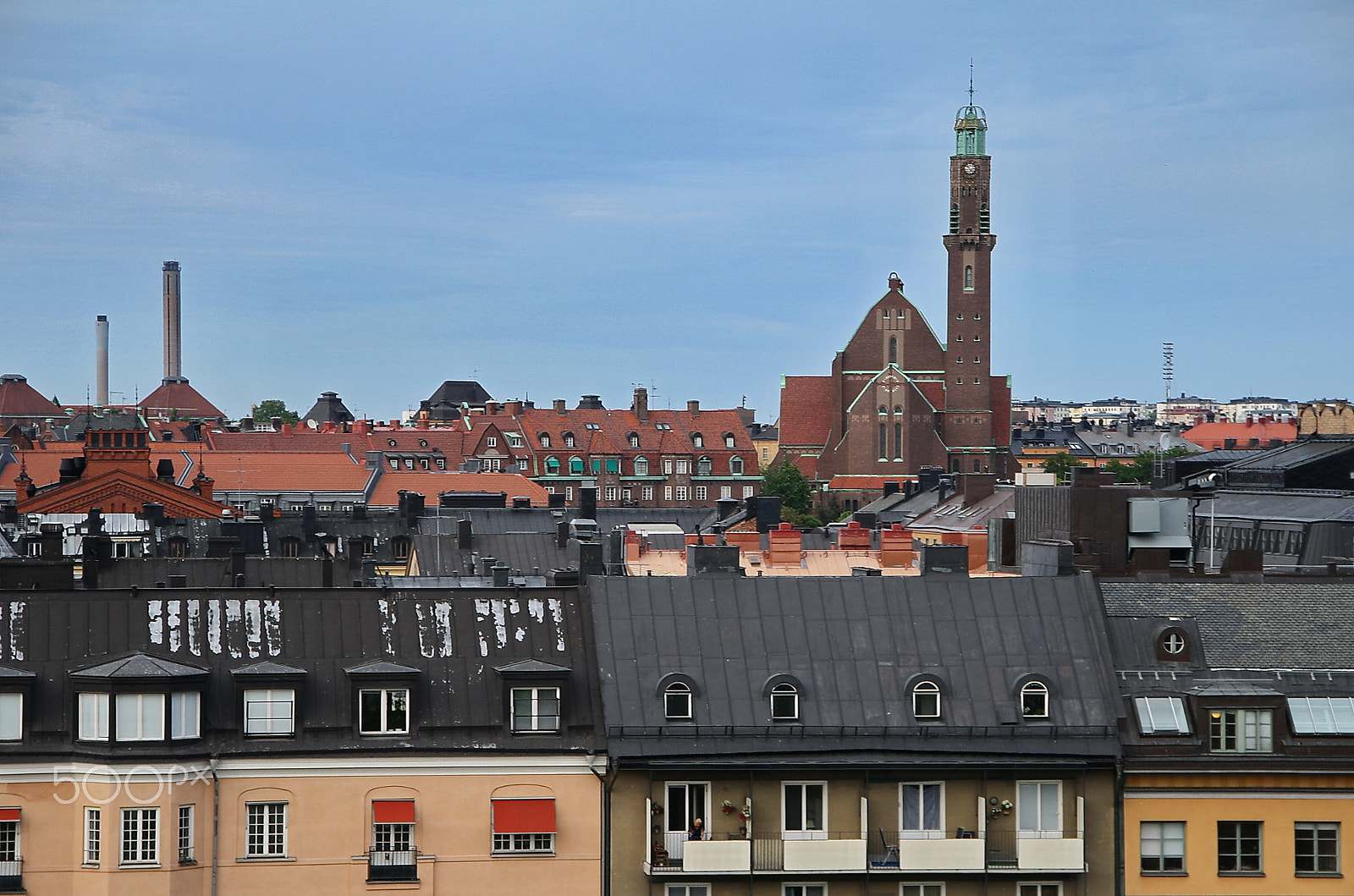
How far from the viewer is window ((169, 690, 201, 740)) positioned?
102 ft

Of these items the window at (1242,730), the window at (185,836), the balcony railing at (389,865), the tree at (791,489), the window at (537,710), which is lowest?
the balcony railing at (389,865)

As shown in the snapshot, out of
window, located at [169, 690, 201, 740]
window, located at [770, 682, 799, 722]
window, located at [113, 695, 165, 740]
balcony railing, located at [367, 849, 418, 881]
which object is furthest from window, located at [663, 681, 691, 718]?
window, located at [113, 695, 165, 740]

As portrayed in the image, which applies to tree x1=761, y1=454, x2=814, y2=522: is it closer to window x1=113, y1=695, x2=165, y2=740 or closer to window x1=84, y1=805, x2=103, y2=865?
window x1=113, y1=695, x2=165, y2=740

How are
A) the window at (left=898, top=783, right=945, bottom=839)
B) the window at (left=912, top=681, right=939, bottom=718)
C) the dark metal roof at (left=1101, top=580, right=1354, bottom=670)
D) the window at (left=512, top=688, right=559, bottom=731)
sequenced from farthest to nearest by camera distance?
the dark metal roof at (left=1101, top=580, right=1354, bottom=670) < the window at (left=912, top=681, right=939, bottom=718) < the window at (left=898, top=783, right=945, bottom=839) < the window at (left=512, top=688, right=559, bottom=731)

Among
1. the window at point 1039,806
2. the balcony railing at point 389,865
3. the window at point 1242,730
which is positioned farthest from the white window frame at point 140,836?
the window at point 1242,730

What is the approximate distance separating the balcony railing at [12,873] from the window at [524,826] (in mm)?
7384

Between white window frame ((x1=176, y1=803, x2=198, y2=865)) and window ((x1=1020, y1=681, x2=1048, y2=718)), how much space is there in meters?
13.8

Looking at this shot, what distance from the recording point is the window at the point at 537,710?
32.4 m

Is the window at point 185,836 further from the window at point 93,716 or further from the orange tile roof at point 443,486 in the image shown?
the orange tile roof at point 443,486

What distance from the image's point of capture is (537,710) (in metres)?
32.4

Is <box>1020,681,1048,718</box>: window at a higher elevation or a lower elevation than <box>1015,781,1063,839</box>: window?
higher

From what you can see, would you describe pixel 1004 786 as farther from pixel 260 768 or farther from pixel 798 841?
pixel 260 768

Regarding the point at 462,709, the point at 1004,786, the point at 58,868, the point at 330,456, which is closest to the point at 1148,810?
the point at 1004,786

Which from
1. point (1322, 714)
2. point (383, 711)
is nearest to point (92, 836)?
point (383, 711)
